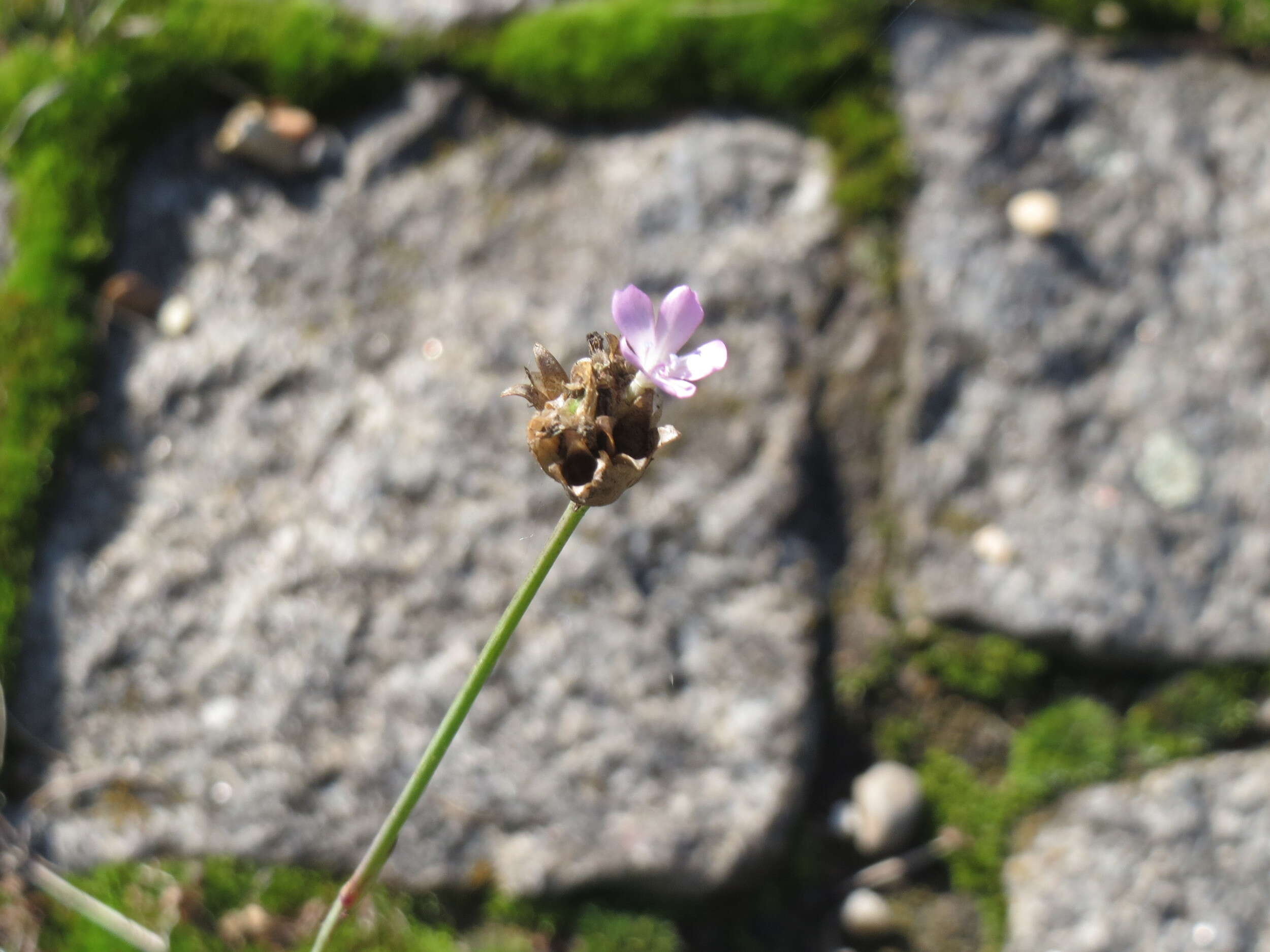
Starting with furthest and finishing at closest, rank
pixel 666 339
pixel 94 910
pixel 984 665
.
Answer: pixel 984 665
pixel 94 910
pixel 666 339

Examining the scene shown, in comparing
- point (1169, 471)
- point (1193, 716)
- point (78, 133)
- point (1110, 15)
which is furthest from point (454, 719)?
point (1110, 15)

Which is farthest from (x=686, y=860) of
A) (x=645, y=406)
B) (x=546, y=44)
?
(x=546, y=44)

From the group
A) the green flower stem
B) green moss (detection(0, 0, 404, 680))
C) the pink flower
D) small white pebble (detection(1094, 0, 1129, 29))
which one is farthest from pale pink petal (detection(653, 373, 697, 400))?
small white pebble (detection(1094, 0, 1129, 29))

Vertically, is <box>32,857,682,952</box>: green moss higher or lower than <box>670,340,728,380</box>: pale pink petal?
lower

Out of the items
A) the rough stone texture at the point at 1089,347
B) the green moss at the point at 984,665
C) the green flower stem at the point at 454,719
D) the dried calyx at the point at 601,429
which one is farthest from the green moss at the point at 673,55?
the green flower stem at the point at 454,719

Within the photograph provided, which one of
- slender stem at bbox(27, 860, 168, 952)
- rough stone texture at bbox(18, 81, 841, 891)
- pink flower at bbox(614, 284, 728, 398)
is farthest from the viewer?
rough stone texture at bbox(18, 81, 841, 891)

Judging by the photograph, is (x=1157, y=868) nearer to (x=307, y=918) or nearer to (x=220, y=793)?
(x=307, y=918)

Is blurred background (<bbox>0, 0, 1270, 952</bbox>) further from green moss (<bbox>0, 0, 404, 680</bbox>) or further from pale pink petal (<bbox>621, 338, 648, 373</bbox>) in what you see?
pale pink petal (<bbox>621, 338, 648, 373</bbox>)
